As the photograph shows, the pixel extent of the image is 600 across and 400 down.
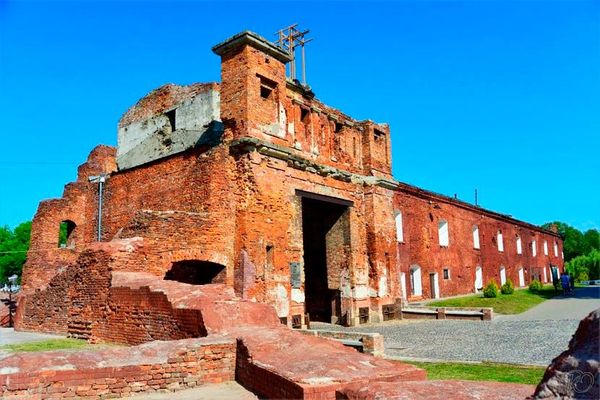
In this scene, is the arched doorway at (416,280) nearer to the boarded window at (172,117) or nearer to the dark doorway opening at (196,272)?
the dark doorway opening at (196,272)

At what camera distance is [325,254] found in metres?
22.0

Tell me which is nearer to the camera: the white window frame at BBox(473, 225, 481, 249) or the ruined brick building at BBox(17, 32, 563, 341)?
the ruined brick building at BBox(17, 32, 563, 341)

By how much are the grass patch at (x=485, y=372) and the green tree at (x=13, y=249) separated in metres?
53.4

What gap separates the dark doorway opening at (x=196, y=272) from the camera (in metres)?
16.0

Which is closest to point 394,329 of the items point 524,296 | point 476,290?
point 524,296

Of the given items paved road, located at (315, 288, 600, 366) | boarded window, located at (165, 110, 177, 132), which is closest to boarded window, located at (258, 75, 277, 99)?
boarded window, located at (165, 110, 177, 132)

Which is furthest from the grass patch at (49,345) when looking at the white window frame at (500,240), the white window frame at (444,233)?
the white window frame at (500,240)

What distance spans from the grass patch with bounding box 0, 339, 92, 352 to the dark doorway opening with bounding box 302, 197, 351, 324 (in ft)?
33.3

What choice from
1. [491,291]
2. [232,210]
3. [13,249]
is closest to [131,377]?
[232,210]

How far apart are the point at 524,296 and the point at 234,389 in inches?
944

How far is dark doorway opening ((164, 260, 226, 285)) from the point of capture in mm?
16000

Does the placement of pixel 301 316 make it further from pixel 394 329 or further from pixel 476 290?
pixel 476 290

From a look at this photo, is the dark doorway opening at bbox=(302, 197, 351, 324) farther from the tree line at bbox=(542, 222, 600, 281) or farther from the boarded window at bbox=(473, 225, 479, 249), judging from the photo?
the tree line at bbox=(542, 222, 600, 281)

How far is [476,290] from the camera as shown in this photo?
35406 mm
